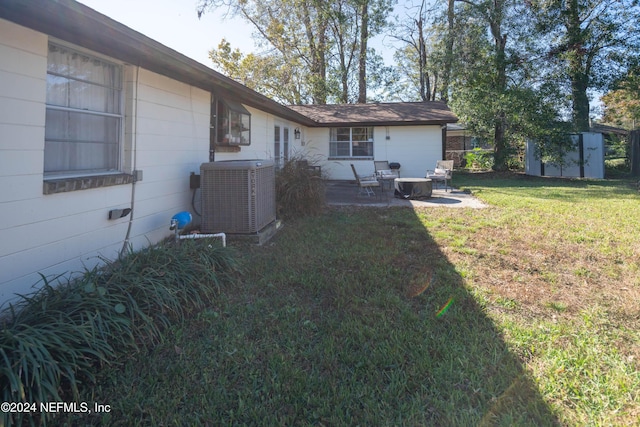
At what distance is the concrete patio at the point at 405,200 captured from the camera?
8727 mm

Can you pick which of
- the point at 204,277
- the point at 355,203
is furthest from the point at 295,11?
the point at 204,277

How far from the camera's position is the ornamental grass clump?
1.88 m

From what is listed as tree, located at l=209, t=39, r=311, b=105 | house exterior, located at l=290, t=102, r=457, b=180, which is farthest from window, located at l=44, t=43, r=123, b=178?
tree, located at l=209, t=39, r=311, b=105

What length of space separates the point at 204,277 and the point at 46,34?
8.15ft

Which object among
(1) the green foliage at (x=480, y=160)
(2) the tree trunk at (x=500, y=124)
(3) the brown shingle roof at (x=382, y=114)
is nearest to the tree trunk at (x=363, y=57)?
(3) the brown shingle roof at (x=382, y=114)

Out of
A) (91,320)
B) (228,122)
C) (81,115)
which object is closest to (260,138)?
(228,122)

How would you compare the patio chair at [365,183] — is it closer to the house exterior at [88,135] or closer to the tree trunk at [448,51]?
the house exterior at [88,135]

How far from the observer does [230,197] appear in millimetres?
5043

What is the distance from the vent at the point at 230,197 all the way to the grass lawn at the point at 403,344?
47cm

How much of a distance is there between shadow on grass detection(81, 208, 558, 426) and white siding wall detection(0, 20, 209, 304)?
1474 millimetres

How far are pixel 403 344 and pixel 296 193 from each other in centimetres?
469

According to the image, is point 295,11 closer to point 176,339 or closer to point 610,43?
point 610,43

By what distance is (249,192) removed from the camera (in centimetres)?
496

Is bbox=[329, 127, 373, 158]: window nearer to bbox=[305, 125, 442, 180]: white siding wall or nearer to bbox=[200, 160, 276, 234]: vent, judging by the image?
bbox=[305, 125, 442, 180]: white siding wall
